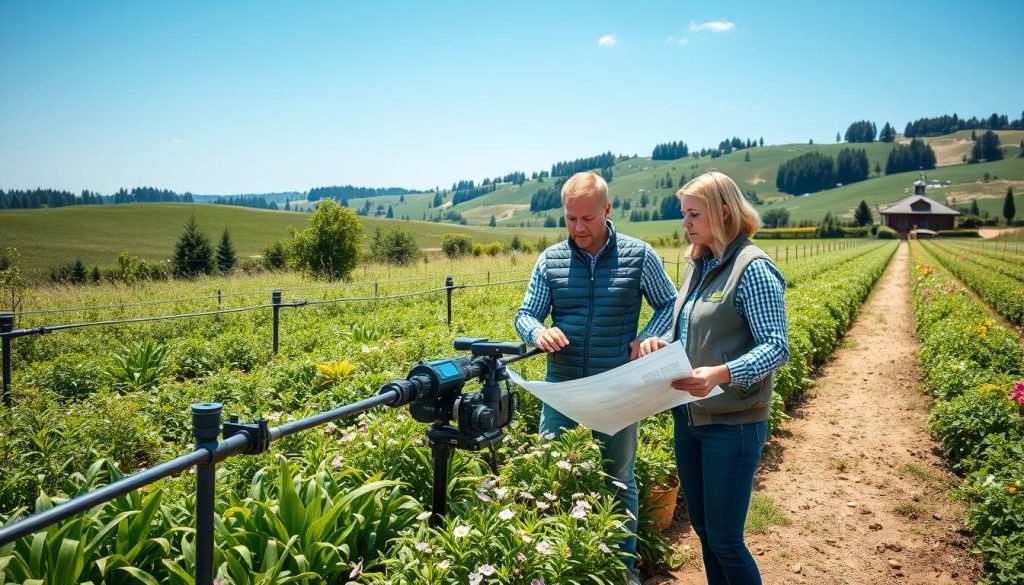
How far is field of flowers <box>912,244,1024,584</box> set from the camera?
3.59 m

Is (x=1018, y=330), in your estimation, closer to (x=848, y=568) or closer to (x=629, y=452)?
(x=848, y=568)

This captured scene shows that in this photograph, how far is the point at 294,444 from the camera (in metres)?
3.88

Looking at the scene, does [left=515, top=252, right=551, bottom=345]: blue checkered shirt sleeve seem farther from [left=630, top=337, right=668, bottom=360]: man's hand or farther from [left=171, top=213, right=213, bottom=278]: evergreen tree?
[left=171, top=213, right=213, bottom=278]: evergreen tree

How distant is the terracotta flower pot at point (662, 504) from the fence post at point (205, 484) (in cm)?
288

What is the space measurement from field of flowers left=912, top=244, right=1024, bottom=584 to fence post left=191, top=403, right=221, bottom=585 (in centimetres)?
392

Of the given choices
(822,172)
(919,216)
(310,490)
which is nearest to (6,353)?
(310,490)

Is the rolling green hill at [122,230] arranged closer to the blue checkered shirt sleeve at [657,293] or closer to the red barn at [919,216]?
the blue checkered shirt sleeve at [657,293]

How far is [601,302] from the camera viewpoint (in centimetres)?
288

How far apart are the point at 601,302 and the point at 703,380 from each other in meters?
0.88

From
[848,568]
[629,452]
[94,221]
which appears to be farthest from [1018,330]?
[94,221]

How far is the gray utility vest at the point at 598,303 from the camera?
2.87 metres

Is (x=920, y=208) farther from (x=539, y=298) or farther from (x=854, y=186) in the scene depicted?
(x=539, y=298)

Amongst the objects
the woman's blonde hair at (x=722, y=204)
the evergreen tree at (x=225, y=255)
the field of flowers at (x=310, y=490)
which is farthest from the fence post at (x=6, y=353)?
the evergreen tree at (x=225, y=255)

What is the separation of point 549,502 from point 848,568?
2.43m
